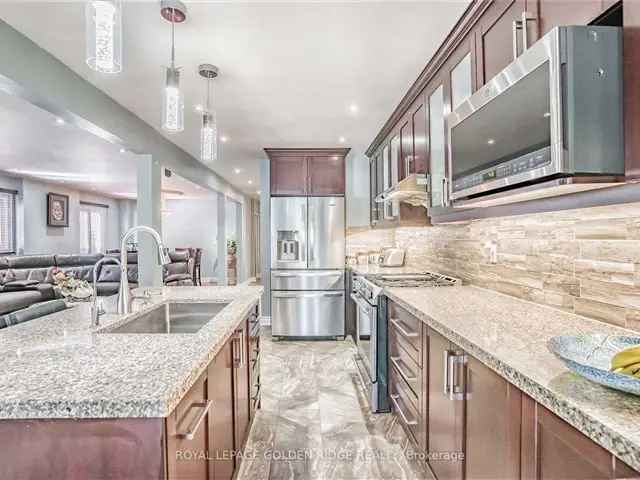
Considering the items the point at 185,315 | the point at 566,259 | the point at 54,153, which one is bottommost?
the point at 185,315

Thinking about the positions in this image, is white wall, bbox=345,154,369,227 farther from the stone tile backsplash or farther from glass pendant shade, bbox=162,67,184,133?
glass pendant shade, bbox=162,67,184,133

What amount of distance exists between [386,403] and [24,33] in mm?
3264

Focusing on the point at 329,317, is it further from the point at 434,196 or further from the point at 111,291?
the point at 111,291

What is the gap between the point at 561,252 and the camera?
1728 millimetres

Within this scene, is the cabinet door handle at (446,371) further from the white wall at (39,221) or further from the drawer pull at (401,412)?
the white wall at (39,221)

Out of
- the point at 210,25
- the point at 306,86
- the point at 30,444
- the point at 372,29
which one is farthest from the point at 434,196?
the point at 30,444

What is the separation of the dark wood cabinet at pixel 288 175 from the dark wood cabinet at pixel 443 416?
3.32m

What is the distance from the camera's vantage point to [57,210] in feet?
26.9

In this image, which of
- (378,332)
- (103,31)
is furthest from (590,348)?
(103,31)

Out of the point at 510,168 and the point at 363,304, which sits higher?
the point at 510,168

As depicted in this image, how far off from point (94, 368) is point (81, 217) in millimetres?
10302

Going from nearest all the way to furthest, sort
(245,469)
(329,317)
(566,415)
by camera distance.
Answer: (566,415) → (245,469) → (329,317)

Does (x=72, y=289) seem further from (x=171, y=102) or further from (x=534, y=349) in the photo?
(x=534, y=349)

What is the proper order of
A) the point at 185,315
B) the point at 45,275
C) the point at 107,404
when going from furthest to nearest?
the point at 45,275 < the point at 185,315 < the point at 107,404
